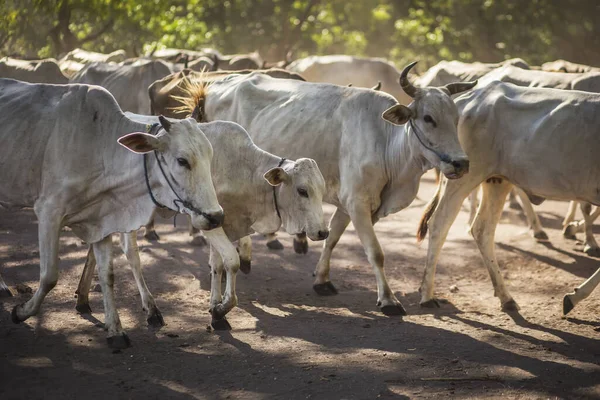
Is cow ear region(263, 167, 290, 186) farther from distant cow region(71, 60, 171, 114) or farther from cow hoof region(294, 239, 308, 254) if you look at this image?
distant cow region(71, 60, 171, 114)

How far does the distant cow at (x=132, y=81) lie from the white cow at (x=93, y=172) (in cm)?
589

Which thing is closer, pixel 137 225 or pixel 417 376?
pixel 417 376

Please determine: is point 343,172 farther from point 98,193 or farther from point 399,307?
point 98,193

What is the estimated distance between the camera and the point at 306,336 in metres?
6.12

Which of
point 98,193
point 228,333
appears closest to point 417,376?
point 228,333

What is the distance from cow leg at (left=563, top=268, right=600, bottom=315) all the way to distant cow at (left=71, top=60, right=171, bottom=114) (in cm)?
685

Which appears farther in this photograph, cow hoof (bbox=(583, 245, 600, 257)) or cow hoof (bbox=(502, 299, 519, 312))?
cow hoof (bbox=(583, 245, 600, 257))

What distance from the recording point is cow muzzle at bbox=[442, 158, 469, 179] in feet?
21.4

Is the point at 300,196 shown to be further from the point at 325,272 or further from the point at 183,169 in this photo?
the point at 325,272

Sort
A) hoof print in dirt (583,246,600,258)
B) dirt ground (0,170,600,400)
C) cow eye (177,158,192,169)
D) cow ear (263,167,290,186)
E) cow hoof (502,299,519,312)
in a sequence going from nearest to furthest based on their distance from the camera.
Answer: dirt ground (0,170,600,400)
cow eye (177,158,192,169)
cow ear (263,167,290,186)
cow hoof (502,299,519,312)
hoof print in dirt (583,246,600,258)

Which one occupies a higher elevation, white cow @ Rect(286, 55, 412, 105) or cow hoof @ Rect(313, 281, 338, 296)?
white cow @ Rect(286, 55, 412, 105)

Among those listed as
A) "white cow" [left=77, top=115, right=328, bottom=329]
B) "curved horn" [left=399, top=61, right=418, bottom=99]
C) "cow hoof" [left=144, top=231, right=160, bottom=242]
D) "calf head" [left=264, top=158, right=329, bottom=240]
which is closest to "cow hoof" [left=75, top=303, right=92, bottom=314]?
"white cow" [left=77, top=115, right=328, bottom=329]

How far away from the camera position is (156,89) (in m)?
9.18

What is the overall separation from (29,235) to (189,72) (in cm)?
257
